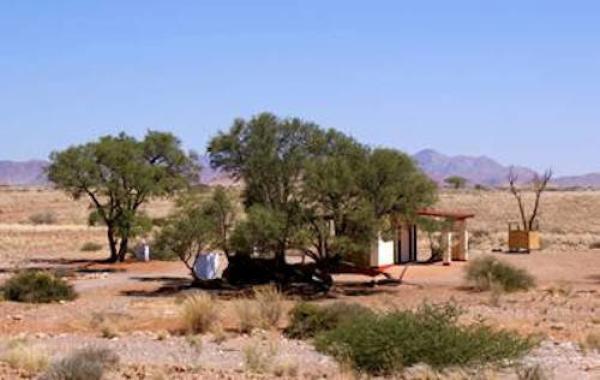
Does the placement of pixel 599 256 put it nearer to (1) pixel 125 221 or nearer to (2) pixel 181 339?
(1) pixel 125 221

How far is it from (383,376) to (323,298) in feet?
64.3

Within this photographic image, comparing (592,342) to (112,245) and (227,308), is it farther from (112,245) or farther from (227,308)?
(112,245)

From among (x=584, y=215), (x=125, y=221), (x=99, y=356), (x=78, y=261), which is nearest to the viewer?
(x=99, y=356)

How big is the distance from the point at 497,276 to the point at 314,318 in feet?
52.4

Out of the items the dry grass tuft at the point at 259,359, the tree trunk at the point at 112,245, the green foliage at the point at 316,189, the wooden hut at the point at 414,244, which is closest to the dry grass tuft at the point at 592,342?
the dry grass tuft at the point at 259,359

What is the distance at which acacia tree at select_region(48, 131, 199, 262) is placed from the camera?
170ft

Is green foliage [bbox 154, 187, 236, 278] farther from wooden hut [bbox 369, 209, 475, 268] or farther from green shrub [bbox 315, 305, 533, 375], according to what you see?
green shrub [bbox 315, 305, 533, 375]

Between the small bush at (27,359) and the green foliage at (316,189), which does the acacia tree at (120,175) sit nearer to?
the green foliage at (316,189)

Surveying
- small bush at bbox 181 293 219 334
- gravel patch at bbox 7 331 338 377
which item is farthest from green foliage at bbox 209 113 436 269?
gravel patch at bbox 7 331 338 377

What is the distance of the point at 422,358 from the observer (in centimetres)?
1752

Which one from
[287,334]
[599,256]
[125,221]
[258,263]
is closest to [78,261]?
[125,221]

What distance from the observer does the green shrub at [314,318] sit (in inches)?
1024

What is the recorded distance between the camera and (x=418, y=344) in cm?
1759

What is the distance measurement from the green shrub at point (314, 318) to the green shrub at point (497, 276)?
14.0 meters
